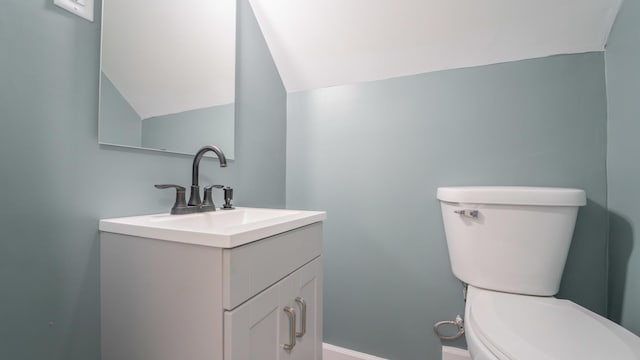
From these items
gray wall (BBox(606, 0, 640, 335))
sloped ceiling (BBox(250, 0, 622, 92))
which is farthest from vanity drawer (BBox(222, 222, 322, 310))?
gray wall (BBox(606, 0, 640, 335))

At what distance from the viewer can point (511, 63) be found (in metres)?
1.11

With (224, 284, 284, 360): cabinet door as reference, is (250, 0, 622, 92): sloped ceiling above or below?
above

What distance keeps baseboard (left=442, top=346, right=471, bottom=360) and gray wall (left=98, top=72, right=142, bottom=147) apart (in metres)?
1.48

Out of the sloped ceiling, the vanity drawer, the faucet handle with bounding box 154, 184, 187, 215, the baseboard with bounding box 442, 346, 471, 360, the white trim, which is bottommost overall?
the white trim

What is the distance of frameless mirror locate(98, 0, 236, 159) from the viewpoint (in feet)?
2.42

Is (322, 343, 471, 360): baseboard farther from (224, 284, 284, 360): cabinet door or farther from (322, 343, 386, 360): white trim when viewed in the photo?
(224, 284, 284, 360): cabinet door

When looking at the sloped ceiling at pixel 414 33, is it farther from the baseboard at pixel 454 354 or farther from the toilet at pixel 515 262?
the baseboard at pixel 454 354

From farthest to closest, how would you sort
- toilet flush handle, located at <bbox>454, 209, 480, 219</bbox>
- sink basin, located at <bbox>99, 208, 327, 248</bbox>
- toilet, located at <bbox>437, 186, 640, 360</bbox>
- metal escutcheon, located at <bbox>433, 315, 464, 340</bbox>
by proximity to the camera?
metal escutcheon, located at <bbox>433, 315, 464, 340</bbox>
toilet flush handle, located at <bbox>454, 209, 480, 219</bbox>
toilet, located at <bbox>437, 186, 640, 360</bbox>
sink basin, located at <bbox>99, 208, 327, 248</bbox>

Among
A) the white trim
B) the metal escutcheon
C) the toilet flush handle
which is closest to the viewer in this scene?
the toilet flush handle

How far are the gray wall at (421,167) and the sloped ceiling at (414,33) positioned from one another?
0.06 metres

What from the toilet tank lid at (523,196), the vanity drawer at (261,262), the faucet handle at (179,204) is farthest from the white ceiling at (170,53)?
the toilet tank lid at (523,196)

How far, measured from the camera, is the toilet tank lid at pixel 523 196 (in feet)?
2.85

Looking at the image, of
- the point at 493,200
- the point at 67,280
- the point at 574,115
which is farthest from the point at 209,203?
the point at 574,115

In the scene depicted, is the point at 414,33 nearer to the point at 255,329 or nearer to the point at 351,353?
the point at 255,329
